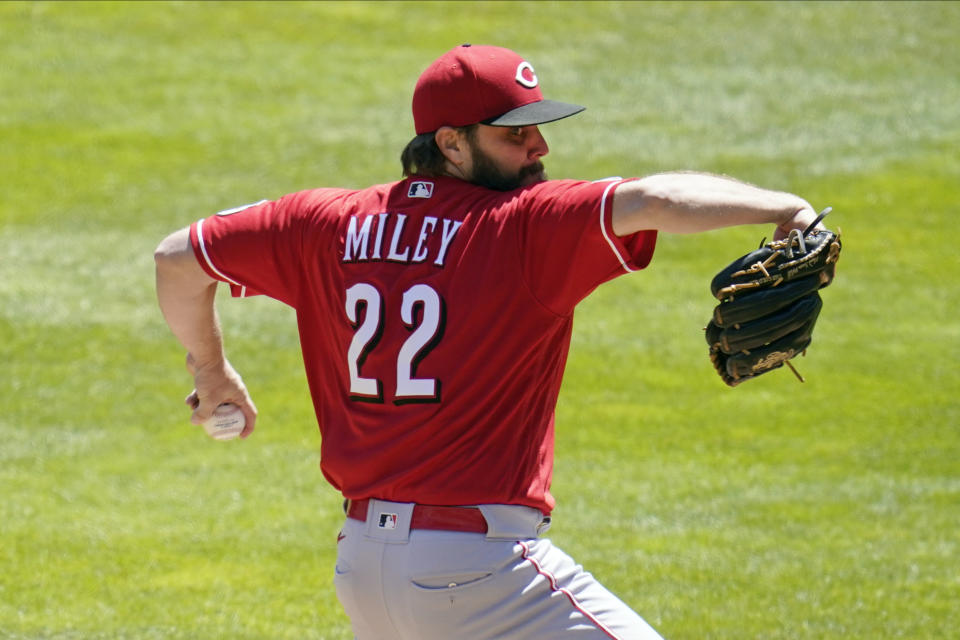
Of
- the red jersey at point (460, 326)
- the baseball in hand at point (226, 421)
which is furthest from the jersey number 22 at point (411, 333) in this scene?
the baseball in hand at point (226, 421)

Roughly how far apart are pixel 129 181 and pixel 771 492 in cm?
826

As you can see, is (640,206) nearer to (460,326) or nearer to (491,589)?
(460,326)

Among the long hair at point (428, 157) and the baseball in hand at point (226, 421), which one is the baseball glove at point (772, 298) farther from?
the baseball in hand at point (226, 421)

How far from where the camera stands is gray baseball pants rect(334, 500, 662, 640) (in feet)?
10.7

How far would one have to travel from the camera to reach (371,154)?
14.5 m

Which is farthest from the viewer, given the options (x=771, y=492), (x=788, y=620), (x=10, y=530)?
(x=771, y=492)

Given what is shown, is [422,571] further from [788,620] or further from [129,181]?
[129,181]

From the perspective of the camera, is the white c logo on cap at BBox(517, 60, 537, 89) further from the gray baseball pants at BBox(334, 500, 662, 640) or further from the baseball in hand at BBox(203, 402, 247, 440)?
the baseball in hand at BBox(203, 402, 247, 440)

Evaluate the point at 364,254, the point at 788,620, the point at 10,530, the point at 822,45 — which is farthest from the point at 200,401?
the point at 822,45

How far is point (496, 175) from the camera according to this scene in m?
3.56

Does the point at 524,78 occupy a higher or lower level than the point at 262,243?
higher

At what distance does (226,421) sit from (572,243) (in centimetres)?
156

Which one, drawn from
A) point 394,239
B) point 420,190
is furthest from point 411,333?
point 420,190

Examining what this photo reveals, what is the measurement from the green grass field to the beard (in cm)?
320
